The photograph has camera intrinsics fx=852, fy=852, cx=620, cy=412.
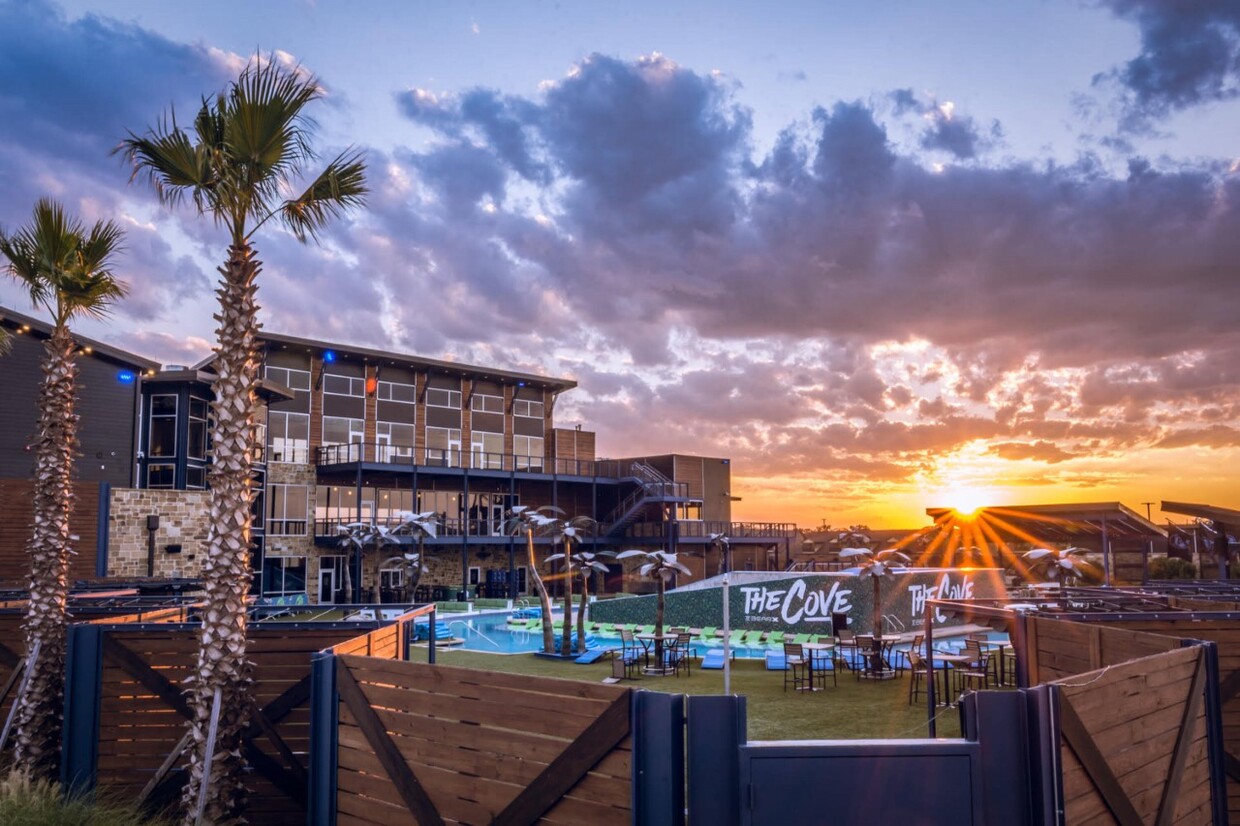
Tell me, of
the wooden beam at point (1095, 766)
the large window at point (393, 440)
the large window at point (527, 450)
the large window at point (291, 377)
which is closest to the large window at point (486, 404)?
the large window at point (527, 450)

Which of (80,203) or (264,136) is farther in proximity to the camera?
(80,203)

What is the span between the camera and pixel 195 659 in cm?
845

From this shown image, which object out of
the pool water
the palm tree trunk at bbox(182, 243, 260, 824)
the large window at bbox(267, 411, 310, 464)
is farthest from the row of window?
the palm tree trunk at bbox(182, 243, 260, 824)

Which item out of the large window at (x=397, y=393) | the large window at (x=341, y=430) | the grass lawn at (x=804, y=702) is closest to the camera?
the grass lawn at (x=804, y=702)

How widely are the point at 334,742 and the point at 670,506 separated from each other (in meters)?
42.1

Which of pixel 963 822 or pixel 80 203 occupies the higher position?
pixel 80 203

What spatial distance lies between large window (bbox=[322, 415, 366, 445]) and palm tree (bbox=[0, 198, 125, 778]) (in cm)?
3162

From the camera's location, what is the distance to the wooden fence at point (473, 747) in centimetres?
509

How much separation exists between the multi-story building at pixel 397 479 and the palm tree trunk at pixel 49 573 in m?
20.3

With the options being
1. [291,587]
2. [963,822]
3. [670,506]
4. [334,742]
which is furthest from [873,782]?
[670,506]

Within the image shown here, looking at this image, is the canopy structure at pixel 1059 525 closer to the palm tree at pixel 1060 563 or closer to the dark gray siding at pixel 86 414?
the palm tree at pixel 1060 563

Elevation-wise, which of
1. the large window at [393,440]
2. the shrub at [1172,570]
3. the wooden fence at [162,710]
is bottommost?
the shrub at [1172,570]

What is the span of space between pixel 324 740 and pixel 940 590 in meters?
23.1

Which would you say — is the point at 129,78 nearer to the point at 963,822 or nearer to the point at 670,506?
the point at 963,822
